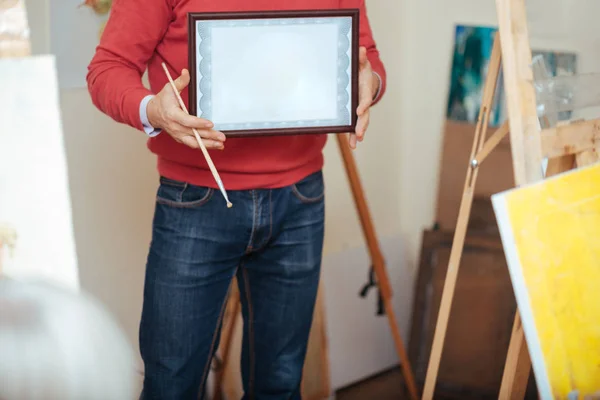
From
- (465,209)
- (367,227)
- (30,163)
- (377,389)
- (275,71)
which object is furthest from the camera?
(377,389)

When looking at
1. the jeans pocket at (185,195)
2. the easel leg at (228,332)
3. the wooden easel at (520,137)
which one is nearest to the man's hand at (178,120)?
the jeans pocket at (185,195)

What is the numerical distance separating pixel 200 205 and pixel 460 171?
1.45m

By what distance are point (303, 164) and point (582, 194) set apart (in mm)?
509

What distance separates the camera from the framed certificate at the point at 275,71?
123cm

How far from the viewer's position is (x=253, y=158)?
1361 mm

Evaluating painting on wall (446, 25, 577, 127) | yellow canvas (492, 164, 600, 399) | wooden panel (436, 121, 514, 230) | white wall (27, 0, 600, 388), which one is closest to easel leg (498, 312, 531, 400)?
yellow canvas (492, 164, 600, 399)

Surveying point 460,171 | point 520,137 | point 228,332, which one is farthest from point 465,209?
point 460,171

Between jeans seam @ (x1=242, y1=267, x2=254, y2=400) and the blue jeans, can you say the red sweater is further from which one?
jeans seam @ (x1=242, y1=267, x2=254, y2=400)

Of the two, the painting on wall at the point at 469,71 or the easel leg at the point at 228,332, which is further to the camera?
the painting on wall at the point at 469,71

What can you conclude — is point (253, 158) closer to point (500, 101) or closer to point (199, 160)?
point (199, 160)

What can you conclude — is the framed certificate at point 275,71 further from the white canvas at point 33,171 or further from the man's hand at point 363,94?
the white canvas at point 33,171

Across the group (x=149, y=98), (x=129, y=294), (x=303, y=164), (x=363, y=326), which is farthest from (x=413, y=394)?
(x=149, y=98)

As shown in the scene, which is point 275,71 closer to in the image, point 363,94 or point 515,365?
point 363,94

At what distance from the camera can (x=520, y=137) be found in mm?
1218
